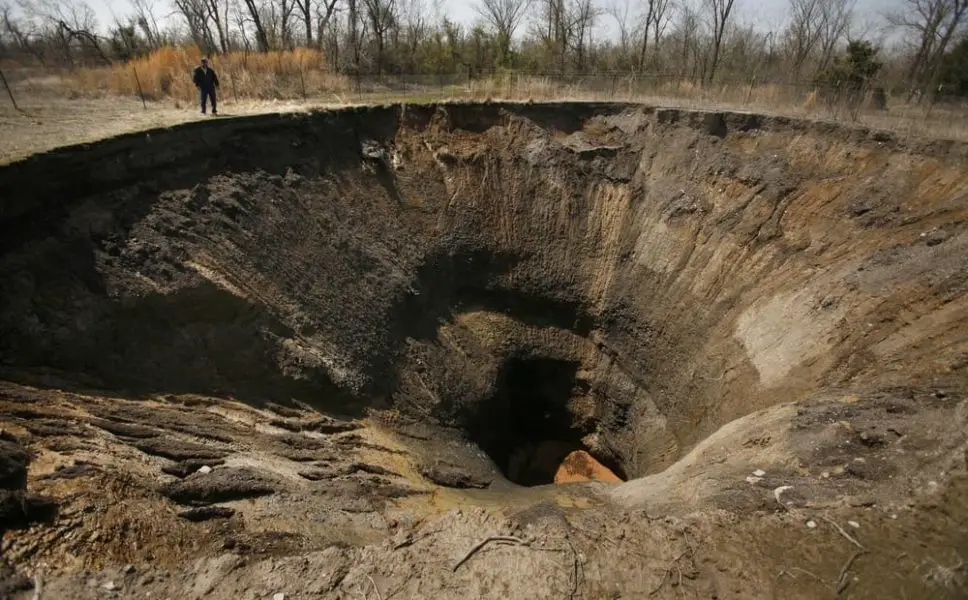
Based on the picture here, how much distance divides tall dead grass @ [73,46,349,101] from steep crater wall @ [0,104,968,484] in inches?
189

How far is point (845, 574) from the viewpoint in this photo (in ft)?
17.8

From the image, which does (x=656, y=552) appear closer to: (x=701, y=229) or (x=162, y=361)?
(x=162, y=361)

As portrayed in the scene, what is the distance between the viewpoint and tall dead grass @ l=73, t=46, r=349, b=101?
16.4 metres

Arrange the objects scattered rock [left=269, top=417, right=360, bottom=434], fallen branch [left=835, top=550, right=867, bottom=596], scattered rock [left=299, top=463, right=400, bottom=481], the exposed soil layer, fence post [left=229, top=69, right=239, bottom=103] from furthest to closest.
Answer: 1. fence post [left=229, top=69, right=239, bottom=103]
2. scattered rock [left=269, top=417, right=360, bottom=434]
3. scattered rock [left=299, top=463, right=400, bottom=481]
4. the exposed soil layer
5. fallen branch [left=835, top=550, right=867, bottom=596]

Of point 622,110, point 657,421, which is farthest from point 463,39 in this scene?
point 657,421

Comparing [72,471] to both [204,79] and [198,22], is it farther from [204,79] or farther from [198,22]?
[198,22]

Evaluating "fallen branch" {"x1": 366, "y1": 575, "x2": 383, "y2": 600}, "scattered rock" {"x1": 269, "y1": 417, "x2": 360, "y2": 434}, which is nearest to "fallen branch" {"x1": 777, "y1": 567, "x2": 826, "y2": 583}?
"fallen branch" {"x1": 366, "y1": 575, "x2": 383, "y2": 600}

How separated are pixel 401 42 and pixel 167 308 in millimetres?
29026

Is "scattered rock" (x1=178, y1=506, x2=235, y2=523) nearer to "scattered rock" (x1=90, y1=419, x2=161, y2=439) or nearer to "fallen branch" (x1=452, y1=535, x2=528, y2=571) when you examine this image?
"scattered rock" (x1=90, y1=419, x2=161, y2=439)

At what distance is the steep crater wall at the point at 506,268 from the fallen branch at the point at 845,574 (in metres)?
3.79

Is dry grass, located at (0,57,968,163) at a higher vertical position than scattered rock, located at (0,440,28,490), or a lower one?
higher

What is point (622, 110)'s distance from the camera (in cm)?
1714

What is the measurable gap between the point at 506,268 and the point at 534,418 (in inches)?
180

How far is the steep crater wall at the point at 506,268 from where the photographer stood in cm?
902
